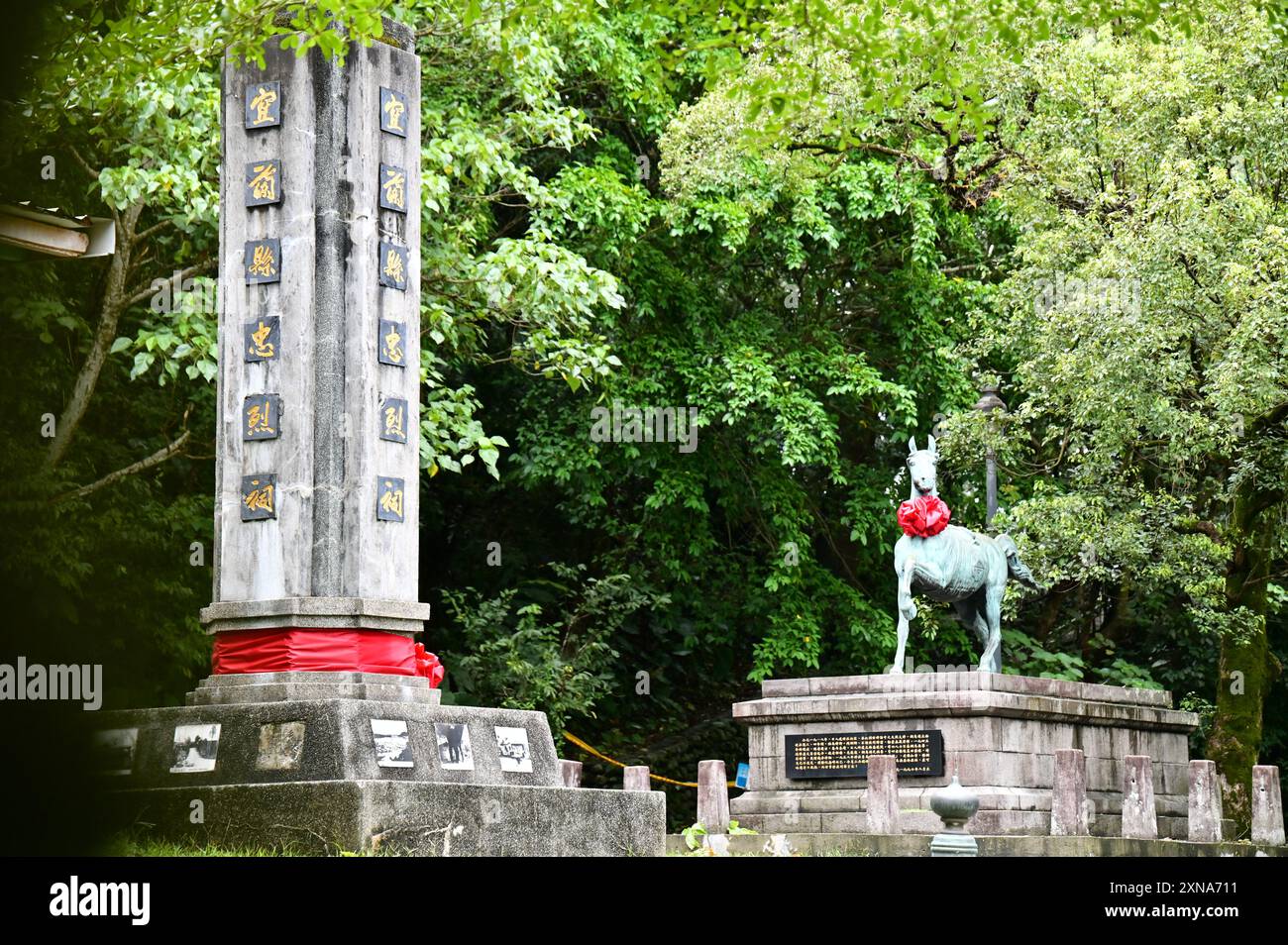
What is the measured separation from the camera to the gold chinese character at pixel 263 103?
9.20 m

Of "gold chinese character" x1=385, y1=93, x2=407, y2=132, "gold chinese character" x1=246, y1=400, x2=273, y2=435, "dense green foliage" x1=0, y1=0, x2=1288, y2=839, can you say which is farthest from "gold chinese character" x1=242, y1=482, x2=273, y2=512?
"dense green foliage" x1=0, y1=0, x2=1288, y2=839

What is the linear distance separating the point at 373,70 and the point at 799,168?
10.8 meters

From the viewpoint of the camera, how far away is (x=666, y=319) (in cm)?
2102

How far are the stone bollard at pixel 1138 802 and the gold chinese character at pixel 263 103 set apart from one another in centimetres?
964

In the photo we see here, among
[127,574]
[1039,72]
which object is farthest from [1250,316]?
[127,574]

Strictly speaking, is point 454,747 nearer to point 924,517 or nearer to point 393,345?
point 393,345

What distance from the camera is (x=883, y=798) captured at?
1407 centimetres

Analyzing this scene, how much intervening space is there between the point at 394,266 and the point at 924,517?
27.0 ft

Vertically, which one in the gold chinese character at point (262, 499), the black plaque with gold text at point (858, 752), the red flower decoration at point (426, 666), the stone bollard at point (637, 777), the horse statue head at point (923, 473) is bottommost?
the stone bollard at point (637, 777)

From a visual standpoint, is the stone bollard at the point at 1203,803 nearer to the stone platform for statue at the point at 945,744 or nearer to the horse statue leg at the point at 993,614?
the stone platform for statue at the point at 945,744

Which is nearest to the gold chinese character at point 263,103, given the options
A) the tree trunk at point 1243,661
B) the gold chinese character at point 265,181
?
the gold chinese character at point 265,181

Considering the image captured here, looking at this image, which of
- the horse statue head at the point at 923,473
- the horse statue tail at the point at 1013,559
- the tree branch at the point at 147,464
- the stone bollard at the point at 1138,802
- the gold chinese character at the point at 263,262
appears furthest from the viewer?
the horse statue tail at the point at 1013,559

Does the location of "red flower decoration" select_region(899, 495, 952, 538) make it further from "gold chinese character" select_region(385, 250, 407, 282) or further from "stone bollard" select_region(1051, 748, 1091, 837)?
"gold chinese character" select_region(385, 250, 407, 282)

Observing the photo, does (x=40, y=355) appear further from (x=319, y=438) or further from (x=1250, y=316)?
(x=1250, y=316)
